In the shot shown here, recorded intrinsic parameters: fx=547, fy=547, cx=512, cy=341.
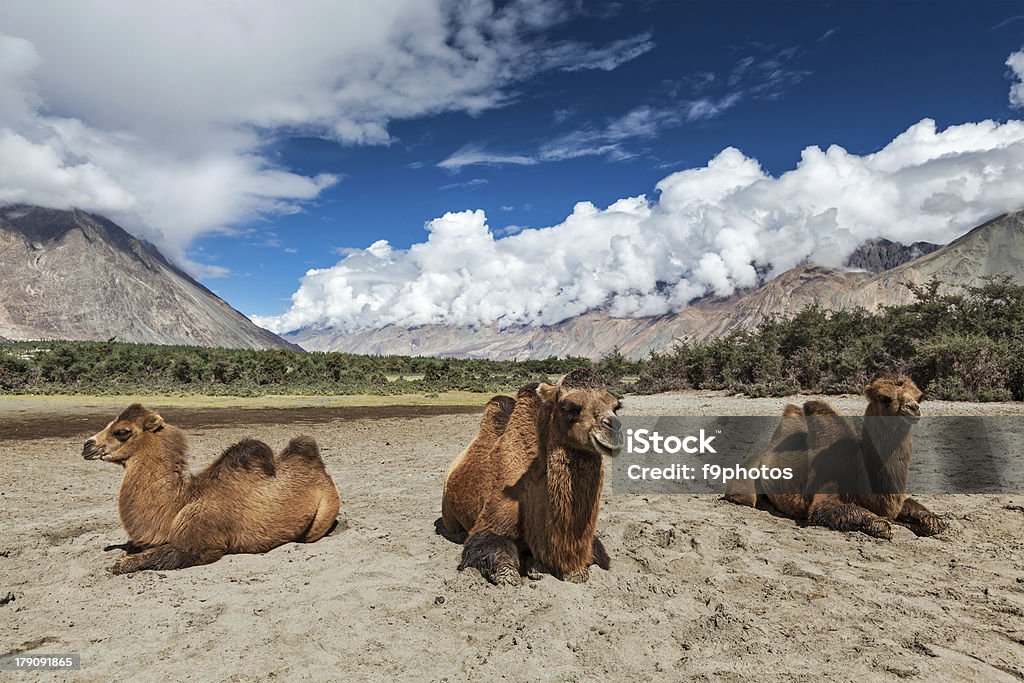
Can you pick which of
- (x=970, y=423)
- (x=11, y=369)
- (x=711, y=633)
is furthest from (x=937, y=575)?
(x=11, y=369)

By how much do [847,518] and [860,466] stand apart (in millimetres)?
653

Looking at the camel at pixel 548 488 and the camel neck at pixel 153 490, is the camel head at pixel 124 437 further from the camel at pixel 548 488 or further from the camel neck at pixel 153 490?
the camel at pixel 548 488

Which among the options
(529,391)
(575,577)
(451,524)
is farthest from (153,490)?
(575,577)

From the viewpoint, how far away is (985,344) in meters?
17.4

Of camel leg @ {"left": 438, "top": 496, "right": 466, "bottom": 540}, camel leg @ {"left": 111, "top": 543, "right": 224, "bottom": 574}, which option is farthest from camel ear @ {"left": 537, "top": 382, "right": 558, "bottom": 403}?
camel leg @ {"left": 111, "top": 543, "right": 224, "bottom": 574}

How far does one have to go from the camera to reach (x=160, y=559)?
5246 mm

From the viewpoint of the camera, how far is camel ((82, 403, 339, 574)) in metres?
5.38

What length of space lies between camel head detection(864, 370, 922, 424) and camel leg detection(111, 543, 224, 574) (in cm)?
734

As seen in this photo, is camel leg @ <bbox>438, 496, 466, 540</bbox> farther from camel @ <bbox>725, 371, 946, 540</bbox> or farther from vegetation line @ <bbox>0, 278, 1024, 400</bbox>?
camel @ <bbox>725, 371, 946, 540</bbox>

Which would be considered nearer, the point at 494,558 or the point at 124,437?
the point at 494,558

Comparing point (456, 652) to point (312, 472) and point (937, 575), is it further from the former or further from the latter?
point (937, 575)

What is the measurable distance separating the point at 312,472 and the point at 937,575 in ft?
21.1

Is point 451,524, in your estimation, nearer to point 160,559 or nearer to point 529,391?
point 529,391

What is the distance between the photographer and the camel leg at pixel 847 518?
6070mm
